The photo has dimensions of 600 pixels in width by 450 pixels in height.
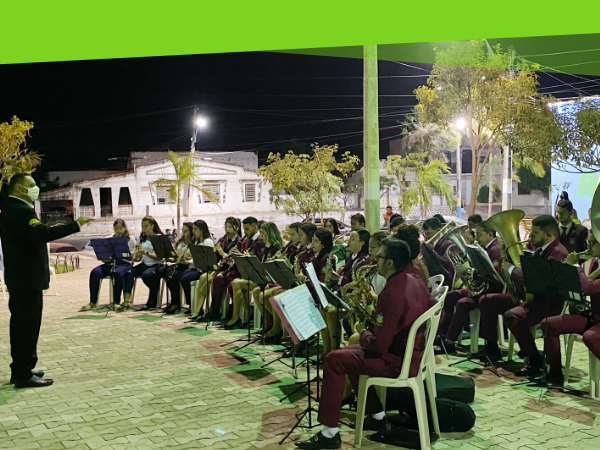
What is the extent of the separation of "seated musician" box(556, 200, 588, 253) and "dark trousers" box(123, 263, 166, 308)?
6317mm

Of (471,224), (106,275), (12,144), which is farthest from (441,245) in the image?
(12,144)

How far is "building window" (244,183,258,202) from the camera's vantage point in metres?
33.1

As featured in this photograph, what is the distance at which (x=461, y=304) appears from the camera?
7180 mm

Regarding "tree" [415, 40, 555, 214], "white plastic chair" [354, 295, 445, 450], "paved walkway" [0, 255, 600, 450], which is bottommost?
"paved walkway" [0, 255, 600, 450]

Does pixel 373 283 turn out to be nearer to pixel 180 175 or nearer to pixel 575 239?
pixel 575 239

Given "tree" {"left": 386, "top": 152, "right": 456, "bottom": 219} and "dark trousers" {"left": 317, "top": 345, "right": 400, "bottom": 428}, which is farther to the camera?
"tree" {"left": 386, "top": 152, "right": 456, "bottom": 219}

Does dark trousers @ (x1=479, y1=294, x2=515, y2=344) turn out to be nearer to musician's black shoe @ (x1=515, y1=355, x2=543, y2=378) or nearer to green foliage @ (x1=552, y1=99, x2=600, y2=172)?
musician's black shoe @ (x1=515, y1=355, x2=543, y2=378)

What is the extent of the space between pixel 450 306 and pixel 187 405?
3546 mm

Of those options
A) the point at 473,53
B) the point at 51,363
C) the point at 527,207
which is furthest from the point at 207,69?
the point at 527,207

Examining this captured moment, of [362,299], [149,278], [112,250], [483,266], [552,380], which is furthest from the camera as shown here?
[149,278]

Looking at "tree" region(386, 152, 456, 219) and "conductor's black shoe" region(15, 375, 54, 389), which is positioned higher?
"tree" region(386, 152, 456, 219)

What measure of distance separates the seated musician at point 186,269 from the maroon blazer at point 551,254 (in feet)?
16.9

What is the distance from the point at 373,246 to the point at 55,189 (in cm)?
2875

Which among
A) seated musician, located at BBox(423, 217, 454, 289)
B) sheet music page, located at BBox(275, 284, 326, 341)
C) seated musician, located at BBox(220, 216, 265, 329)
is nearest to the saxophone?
sheet music page, located at BBox(275, 284, 326, 341)
